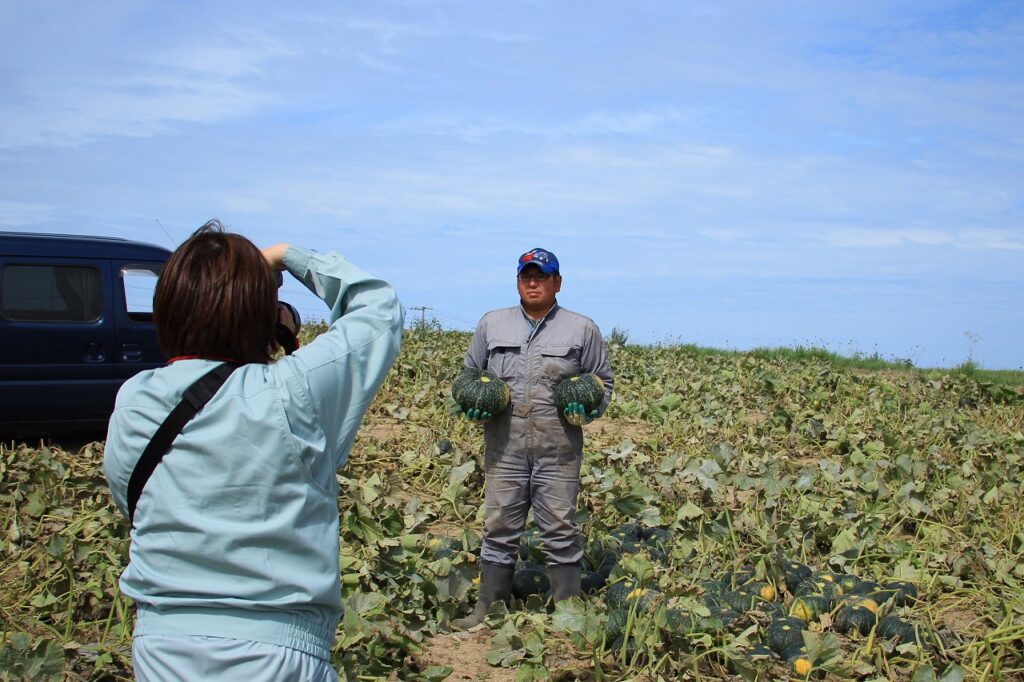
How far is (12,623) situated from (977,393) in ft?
40.7

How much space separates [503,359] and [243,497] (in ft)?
10.4

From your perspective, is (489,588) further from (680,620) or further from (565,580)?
(680,620)

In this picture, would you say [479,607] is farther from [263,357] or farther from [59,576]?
[263,357]

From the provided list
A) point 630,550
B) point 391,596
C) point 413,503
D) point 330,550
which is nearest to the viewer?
point 330,550

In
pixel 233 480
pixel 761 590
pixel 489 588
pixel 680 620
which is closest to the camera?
pixel 233 480

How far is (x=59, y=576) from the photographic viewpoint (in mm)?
5020

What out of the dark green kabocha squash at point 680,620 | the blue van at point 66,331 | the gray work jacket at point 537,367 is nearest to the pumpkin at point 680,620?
the dark green kabocha squash at point 680,620

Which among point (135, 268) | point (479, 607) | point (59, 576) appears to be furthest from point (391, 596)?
point (135, 268)

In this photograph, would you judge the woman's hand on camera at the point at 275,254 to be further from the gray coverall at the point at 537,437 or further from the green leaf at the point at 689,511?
the green leaf at the point at 689,511

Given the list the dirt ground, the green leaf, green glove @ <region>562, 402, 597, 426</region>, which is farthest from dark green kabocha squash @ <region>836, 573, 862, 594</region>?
the dirt ground

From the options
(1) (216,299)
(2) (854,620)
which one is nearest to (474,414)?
(2) (854,620)

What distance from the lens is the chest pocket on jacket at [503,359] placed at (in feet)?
16.3

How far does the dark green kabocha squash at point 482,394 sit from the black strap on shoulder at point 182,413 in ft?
9.49

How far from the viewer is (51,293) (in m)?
8.63
